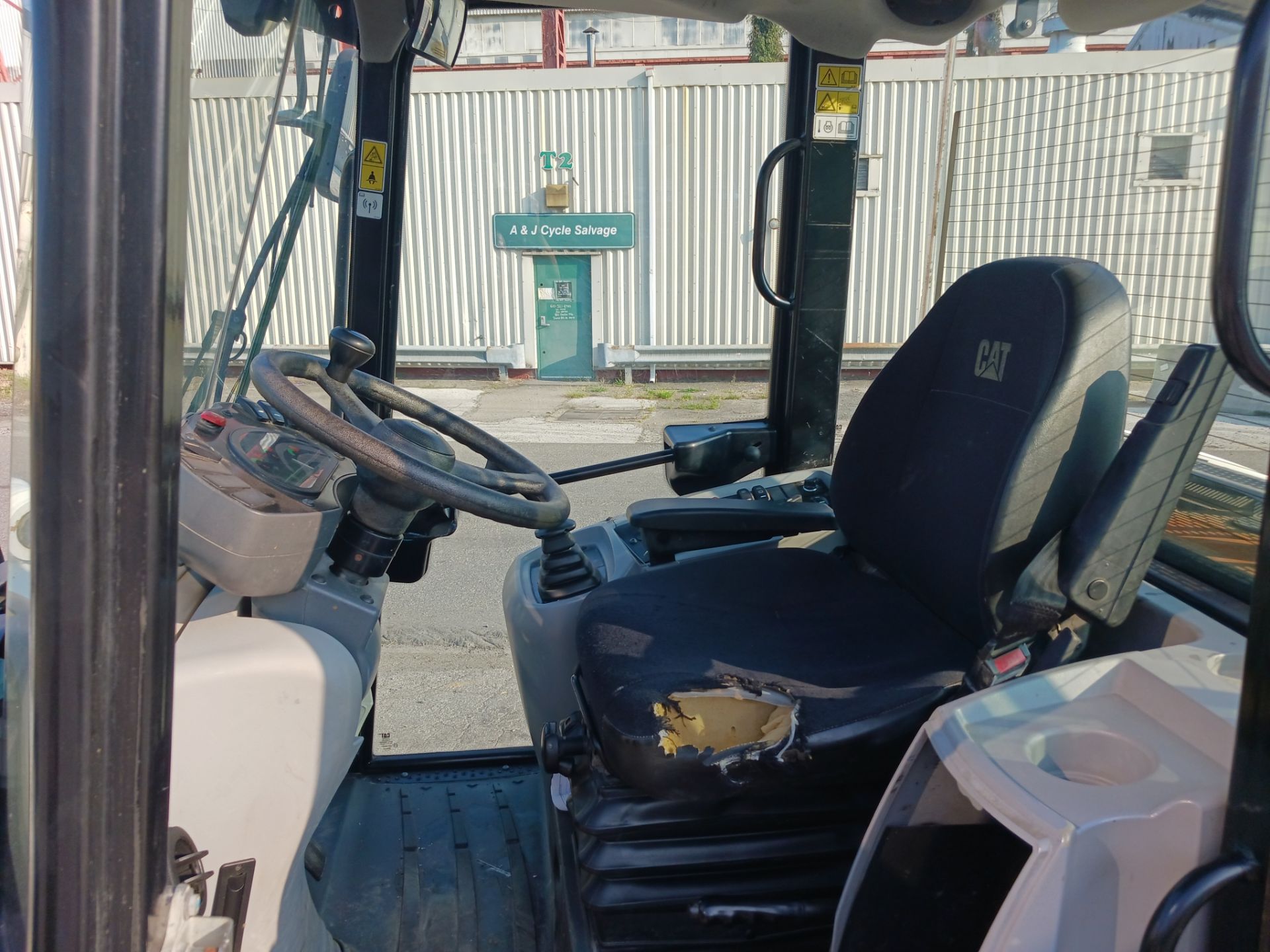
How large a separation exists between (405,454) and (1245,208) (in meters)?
1.02

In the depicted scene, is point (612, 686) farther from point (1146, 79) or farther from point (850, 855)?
point (1146, 79)

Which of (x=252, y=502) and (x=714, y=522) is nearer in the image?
(x=252, y=502)

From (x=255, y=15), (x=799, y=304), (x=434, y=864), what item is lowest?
(x=434, y=864)

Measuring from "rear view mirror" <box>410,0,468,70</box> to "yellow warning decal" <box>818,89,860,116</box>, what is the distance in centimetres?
76

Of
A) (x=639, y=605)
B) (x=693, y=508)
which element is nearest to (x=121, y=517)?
(x=639, y=605)

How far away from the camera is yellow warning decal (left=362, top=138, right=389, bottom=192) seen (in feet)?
6.29

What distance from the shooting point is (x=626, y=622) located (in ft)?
5.71

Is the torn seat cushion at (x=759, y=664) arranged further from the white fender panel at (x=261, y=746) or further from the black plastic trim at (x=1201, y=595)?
the white fender panel at (x=261, y=746)

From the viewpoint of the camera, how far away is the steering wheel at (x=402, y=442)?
131 centimetres

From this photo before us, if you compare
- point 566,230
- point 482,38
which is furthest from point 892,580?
point 566,230

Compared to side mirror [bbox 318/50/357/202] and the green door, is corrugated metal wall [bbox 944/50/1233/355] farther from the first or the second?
the green door

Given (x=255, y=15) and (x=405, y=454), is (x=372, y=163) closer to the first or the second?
(x=255, y=15)

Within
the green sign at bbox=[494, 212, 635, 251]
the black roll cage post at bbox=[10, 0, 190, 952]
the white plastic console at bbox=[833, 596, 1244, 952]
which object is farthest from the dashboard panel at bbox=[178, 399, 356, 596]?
the green sign at bbox=[494, 212, 635, 251]

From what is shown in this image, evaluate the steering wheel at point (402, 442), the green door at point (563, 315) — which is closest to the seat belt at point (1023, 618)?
the steering wheel at point (402, 442)
